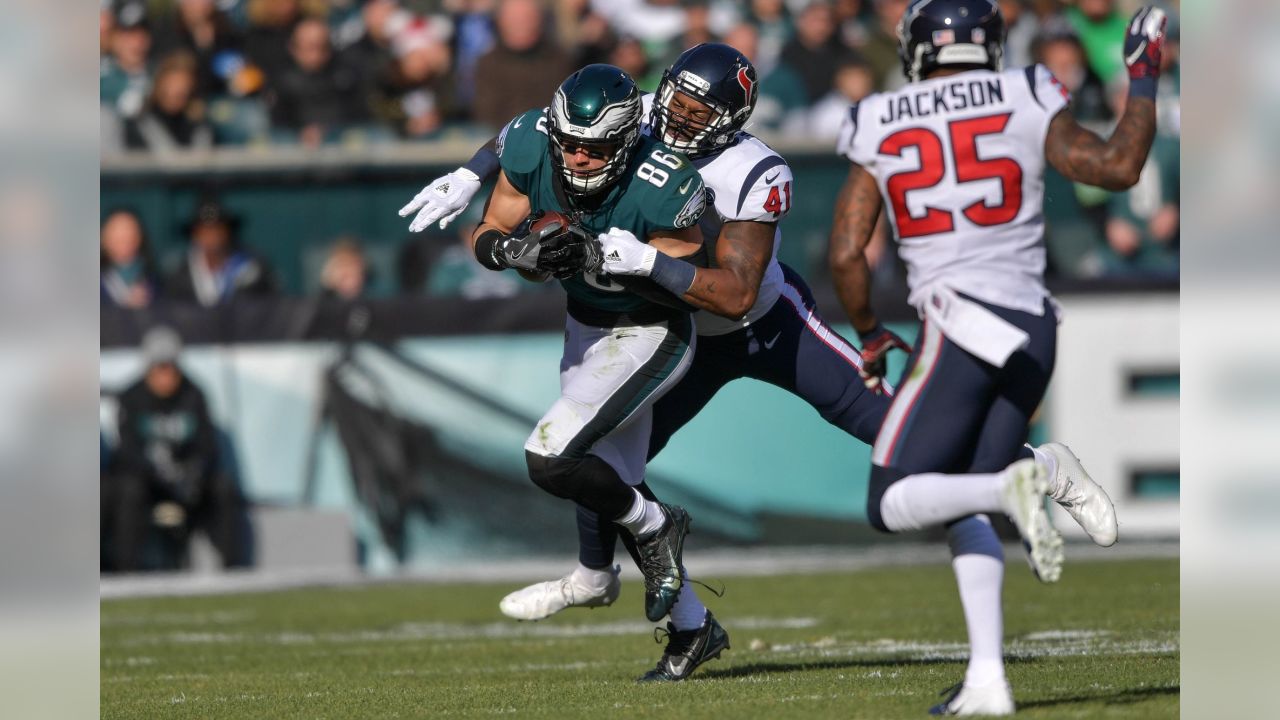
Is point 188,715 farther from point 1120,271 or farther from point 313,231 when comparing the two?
point 1120,271

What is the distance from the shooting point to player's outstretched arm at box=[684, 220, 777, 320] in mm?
4754

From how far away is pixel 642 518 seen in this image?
16.8 feet

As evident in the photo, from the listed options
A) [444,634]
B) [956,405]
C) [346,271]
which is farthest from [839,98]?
[956,405]

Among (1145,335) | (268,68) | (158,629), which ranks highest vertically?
(268,68)

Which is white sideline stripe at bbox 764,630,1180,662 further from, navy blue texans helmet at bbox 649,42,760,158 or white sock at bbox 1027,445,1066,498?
navy blue texans helmet at bbox 649,42,760,158

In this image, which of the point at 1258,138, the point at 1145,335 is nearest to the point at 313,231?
the point at 1145,335

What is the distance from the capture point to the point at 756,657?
19.9 ft

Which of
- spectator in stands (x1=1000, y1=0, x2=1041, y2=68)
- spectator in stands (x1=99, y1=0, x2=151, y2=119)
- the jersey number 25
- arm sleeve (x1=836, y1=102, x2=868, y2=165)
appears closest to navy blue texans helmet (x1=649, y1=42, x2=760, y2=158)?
arm sleeve (x1=836, y1=102, x2=868, y2=165)

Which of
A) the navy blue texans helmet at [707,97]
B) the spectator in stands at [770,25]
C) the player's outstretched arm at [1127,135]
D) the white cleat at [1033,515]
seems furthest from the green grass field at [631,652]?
the spectator in stands at [770,25]

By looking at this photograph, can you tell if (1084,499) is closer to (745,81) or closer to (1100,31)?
(745,81)

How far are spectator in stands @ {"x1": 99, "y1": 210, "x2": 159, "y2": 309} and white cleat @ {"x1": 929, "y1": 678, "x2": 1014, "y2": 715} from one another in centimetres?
747

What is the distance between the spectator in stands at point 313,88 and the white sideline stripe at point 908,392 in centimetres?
739

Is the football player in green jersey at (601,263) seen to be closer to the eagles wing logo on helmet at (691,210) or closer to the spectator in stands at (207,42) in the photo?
A: the eagles wing logo on helmet at (691,210)

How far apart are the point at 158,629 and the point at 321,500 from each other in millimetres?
2262
